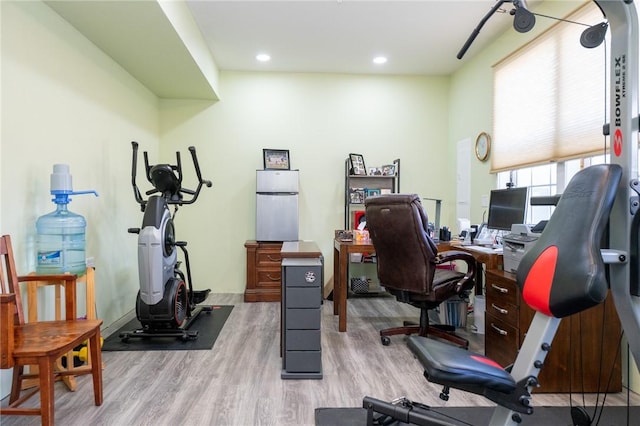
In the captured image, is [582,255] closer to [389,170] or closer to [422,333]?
[422,333]

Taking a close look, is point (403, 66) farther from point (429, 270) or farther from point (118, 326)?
point (118, 326)

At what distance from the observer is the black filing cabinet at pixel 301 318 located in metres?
2.22

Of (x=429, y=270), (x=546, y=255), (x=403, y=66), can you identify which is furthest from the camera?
(x=403, y=66)

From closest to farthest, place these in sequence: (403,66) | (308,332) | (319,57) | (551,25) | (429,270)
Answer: (308,332) < (429,270) < (551,25) < (319,57) < (403,66)

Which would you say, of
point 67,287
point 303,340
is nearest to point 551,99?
point 303,340

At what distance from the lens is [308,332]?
87.4 inches

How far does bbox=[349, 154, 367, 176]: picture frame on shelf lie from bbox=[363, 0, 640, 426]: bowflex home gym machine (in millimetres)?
3197

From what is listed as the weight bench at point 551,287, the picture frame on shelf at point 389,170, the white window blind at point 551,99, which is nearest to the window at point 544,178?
the white window blind at point 551,99

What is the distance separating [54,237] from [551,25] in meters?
3.95

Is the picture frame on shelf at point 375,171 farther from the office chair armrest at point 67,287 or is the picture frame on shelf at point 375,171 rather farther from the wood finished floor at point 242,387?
the office chair armrest at point 67,287

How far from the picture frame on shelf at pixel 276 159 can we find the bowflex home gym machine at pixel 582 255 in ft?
11.3

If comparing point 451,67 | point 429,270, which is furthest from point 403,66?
point 429,270

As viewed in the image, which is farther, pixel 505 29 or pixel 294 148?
pixel 294 148

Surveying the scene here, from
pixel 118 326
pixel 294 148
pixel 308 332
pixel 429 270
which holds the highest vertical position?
pixel 294 148
